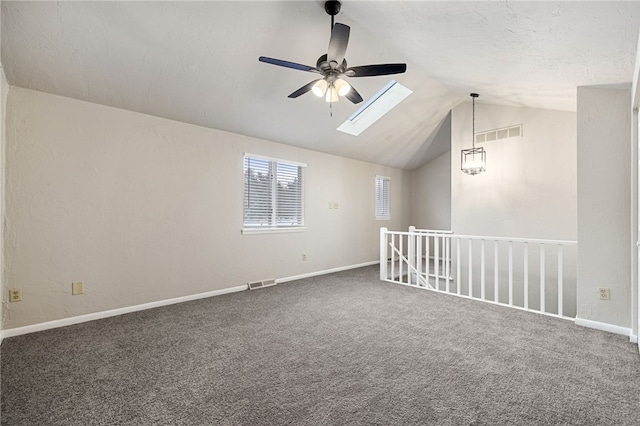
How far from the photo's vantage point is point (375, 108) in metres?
5.14

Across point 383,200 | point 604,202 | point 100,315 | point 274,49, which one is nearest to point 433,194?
point 383,200

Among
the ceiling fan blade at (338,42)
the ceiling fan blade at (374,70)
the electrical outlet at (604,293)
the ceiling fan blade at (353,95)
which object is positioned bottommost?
the electrical outlet at (604,293)

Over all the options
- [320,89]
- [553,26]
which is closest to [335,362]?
[320,89]

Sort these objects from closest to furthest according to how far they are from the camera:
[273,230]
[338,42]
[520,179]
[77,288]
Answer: [338,42]
[77,288]
[520,179]
[273,230]

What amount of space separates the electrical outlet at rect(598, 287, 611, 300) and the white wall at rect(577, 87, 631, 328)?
0.10ft

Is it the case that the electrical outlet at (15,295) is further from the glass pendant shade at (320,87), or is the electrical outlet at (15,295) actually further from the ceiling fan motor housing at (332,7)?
the ceiling fan motor housing at (332,7)

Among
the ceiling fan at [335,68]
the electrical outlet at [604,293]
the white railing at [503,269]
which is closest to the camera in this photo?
the ceiling fan at [335,68]

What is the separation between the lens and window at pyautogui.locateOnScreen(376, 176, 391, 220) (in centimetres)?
707

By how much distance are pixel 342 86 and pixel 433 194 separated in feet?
18.7

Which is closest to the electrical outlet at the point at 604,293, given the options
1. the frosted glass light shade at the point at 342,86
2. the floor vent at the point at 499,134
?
the floor vent at the point at 499,134

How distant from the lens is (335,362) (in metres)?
2.25

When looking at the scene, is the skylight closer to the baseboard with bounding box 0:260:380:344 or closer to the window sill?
the window sill

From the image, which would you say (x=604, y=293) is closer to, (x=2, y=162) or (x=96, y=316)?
(x=96, y=316)

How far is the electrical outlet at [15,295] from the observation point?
2.81 metres
